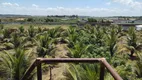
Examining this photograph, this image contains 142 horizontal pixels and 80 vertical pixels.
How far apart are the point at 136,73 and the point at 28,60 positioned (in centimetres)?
725

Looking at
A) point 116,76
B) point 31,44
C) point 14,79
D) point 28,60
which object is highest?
point 116,76

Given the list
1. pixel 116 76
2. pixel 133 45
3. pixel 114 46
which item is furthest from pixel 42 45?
pixel 116 76

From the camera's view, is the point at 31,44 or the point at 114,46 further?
the point at 31,44

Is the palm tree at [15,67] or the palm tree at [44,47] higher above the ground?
the palm tree at [15,67]

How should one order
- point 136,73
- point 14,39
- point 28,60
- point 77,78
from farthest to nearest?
1. point 14,39
2. point 136,73
3. point 28,60
4. point 77,78

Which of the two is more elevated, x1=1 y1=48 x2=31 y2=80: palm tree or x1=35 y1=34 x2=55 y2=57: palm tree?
x1=1 y1=48 x2=31 y2=80: palm tree

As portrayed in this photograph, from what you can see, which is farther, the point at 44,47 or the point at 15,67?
the point at 44,47

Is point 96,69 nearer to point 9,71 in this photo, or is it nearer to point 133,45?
point 9,71

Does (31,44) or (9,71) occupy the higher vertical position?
(9,71)

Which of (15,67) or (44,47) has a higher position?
(15,67)

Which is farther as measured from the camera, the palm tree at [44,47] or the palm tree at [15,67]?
the palm tree at [44,47]

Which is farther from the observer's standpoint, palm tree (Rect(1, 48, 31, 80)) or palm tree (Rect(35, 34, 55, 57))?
palm tree (Rect(35, 34, 55, 57))

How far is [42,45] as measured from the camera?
76.5 ft

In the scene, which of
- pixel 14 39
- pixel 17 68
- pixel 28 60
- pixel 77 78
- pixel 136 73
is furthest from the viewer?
pixel 14 39
